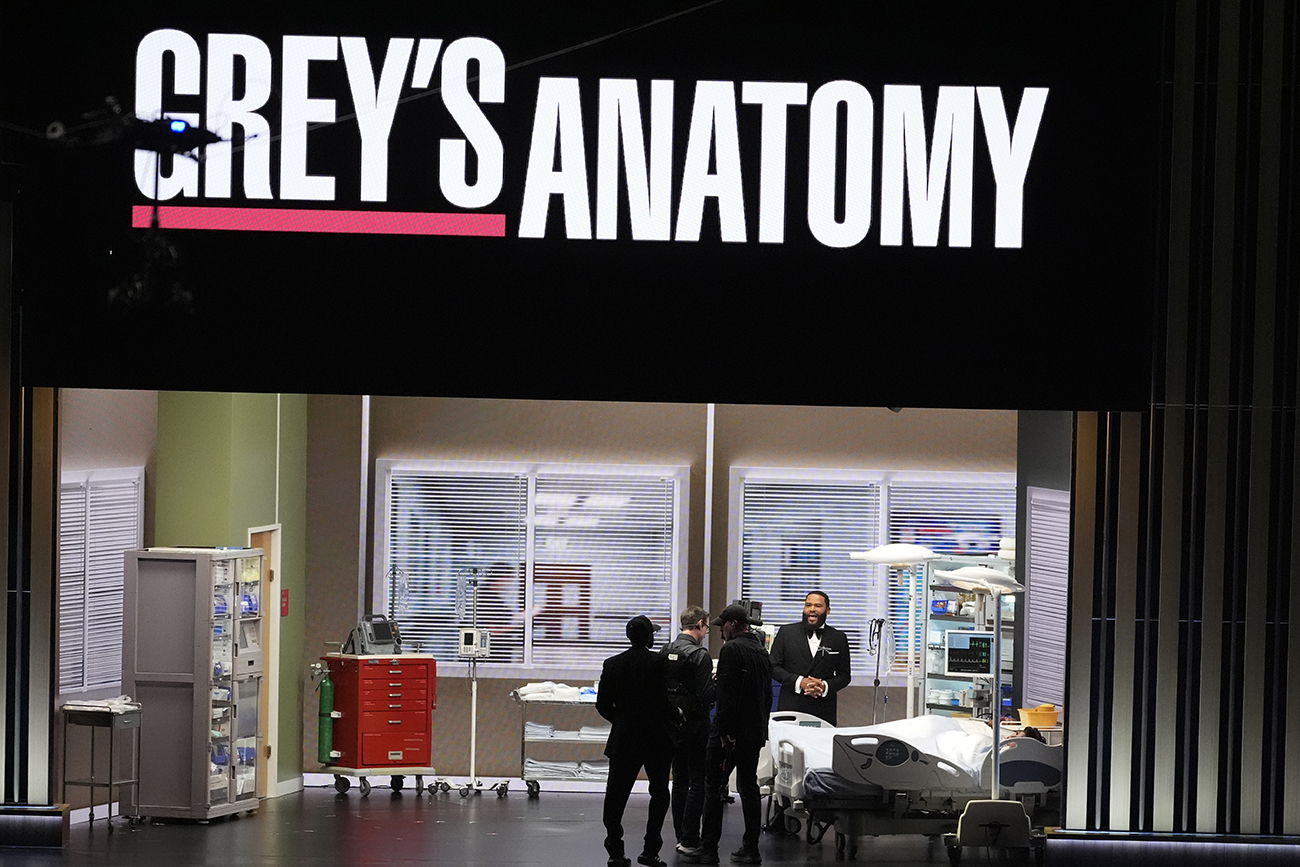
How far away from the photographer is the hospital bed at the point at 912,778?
990cm

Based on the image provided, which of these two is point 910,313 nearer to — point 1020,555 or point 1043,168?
point 1043,168

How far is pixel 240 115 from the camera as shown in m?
9.08

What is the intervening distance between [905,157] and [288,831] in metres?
5.72

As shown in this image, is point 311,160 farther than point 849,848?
No

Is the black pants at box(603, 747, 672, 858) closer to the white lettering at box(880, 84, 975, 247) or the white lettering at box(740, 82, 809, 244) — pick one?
the white lettering at box(740, 82, 809, 244)

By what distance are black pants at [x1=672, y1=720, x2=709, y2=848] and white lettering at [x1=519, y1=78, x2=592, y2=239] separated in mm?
3031

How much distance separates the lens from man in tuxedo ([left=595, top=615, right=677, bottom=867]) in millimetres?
9555

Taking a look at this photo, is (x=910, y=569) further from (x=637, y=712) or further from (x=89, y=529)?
(x=89, y=529)

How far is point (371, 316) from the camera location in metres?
9.07

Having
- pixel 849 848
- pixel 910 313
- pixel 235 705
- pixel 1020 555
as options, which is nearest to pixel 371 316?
pixel 910 313

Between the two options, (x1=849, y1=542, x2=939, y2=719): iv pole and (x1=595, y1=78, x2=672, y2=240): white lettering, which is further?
(x1=849, y1=542, x2=939, y2=719): iv pole

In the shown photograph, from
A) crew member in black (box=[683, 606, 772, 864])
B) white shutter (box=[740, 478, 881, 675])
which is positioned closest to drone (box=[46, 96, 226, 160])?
crew member in black (box=[683, 606, 772, 864])

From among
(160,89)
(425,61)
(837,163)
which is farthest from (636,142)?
(160,89)

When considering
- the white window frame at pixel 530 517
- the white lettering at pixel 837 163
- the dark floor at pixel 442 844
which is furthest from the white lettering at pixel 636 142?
the white window frame at pixel 530 517
